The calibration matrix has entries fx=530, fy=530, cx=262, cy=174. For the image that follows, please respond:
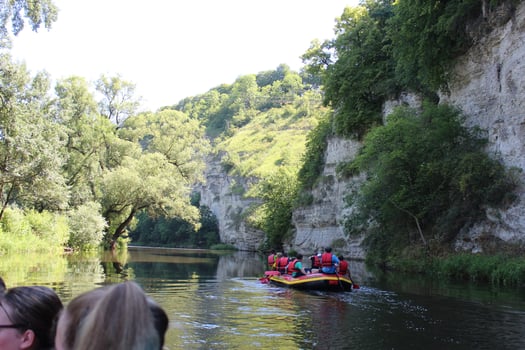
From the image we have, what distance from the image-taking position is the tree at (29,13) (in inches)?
715

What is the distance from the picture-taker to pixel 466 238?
2339 cm

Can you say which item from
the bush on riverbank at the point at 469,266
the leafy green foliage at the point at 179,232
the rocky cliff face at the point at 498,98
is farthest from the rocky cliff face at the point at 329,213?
the leafy green foliage at the point at 179,232

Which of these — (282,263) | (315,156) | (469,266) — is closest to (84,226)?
(282,263)

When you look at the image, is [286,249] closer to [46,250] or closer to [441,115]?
[46,250]

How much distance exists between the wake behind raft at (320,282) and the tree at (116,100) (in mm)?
30024

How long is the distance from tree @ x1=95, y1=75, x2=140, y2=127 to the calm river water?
85.7ft

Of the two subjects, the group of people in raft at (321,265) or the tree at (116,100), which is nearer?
the group of people in raft at (321,265)

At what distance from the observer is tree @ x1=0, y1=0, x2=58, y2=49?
59.6 feet

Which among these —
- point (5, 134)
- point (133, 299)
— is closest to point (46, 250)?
point (5, 134)

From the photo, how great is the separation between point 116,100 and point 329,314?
36850 mm

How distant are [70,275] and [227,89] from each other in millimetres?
129703

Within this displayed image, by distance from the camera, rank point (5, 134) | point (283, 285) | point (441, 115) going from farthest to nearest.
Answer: point (441, 115) → point (5, 134) → point (283, 285)

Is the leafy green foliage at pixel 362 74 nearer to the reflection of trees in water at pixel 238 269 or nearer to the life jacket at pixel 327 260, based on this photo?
the reflection of trees in water at pixel 238 269

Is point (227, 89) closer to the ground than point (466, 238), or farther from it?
farther from it
